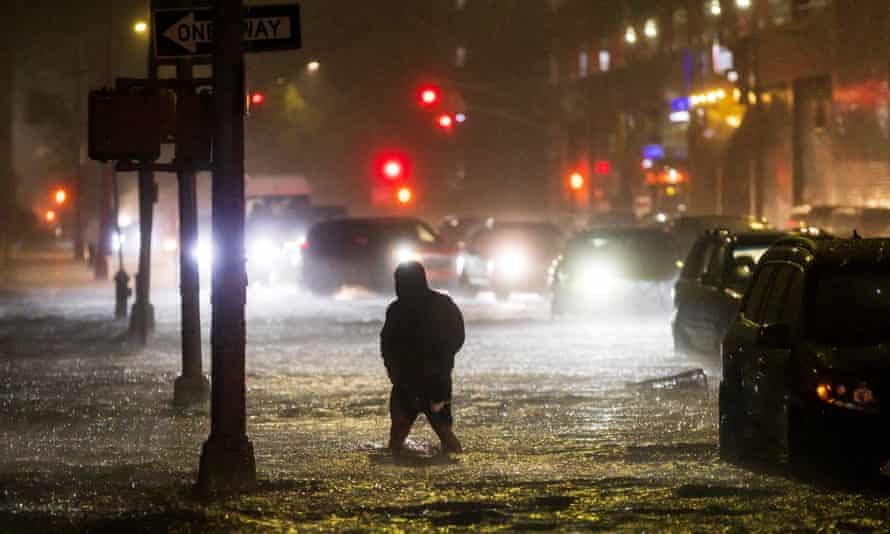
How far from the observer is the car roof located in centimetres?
1130

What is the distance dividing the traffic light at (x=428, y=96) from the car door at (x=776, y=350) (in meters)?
30.6

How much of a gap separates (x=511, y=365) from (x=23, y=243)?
260 feet

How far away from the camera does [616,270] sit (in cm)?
2697

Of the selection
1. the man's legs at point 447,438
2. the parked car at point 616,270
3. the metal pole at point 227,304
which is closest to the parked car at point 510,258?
the parked car at point 616,270

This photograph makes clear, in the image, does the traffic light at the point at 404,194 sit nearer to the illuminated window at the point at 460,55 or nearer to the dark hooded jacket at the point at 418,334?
the dark hooded jacket at the point at 418,334

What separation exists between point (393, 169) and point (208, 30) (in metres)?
28.5

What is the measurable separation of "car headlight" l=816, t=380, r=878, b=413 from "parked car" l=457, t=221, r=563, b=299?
25966 mm

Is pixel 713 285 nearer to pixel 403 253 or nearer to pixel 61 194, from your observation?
pixel 403 253

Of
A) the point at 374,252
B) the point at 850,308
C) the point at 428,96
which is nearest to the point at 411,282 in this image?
the point at 850,308

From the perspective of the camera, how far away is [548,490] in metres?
10.9

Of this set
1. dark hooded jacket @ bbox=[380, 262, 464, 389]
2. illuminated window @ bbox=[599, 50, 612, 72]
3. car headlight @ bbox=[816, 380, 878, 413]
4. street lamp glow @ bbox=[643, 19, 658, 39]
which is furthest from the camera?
illuminated window @ bbox=[599, 50, 612, 72]

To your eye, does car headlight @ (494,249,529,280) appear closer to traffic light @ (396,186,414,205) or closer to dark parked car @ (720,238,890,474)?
traffic light @ (396,186,414,205)

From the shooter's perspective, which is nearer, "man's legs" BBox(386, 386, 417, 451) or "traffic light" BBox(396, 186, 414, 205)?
"man's legs" BBox(386, 386, 417, 451)

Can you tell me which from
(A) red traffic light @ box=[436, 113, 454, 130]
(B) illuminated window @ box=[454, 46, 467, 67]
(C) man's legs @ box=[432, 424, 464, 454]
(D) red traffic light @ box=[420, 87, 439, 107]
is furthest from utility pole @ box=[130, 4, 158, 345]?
(B) illuminated window @ box=[454, 46, 467, 67]
